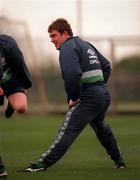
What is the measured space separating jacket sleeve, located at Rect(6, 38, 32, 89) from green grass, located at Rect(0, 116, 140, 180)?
3.55 ft

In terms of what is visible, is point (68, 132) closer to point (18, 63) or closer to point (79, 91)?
point (79, 91)

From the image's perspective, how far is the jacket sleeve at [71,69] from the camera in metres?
8.41

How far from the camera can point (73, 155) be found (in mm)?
11289

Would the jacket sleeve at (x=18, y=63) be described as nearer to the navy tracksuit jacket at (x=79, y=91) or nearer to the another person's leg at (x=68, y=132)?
the navy tracksuit jacket at (x=79, y=91)

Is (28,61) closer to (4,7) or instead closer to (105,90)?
(4,7)

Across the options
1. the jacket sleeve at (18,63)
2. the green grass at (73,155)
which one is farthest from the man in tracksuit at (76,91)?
the jacket sleeve at (18,63)

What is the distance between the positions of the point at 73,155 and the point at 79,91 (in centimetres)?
288

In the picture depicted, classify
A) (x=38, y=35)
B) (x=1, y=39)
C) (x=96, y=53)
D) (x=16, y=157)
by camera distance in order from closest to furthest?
(x=1, y=39) < (x=96, y=53) < (x=16, y=157) < (x=38, y=35)

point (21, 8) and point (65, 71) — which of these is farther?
point (21, 8)

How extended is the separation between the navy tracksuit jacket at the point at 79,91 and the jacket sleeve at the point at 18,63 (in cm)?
46

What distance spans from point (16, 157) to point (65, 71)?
2.88 metres

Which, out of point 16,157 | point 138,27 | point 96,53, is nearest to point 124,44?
point 138,27

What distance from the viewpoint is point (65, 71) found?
845 centimetres

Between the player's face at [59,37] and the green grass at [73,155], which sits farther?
the player's face at [59,37]
